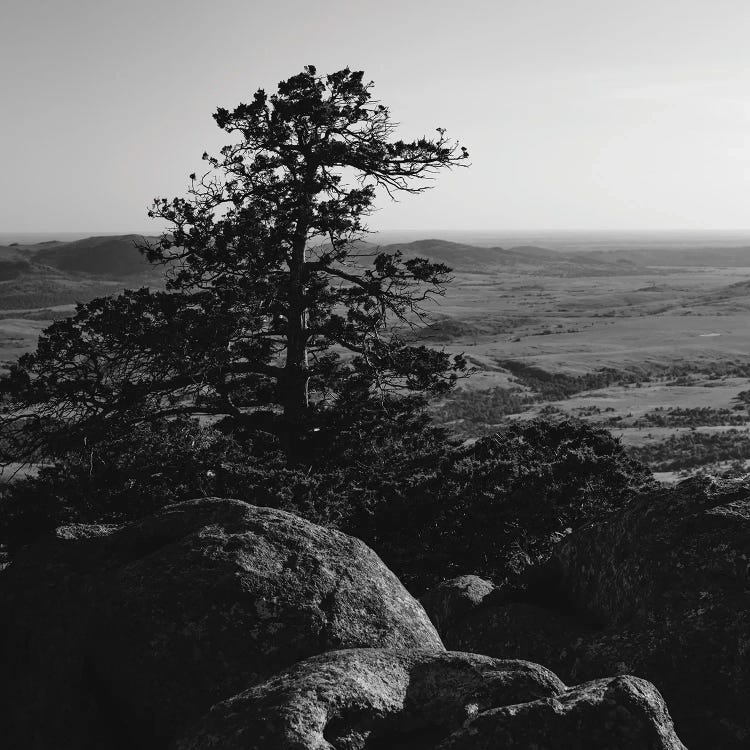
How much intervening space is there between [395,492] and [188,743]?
40.2 feet

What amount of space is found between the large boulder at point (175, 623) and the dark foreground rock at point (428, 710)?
3.05 feet

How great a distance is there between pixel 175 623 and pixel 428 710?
2.21 metres

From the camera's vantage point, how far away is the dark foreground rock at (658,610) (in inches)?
228

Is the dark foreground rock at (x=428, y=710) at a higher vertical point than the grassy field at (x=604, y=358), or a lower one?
higher

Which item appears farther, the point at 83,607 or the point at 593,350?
the point at 593,350

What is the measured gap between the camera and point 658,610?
669cm

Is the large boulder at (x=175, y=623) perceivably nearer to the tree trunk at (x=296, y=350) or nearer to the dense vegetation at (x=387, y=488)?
the dense vegetation at (x=387, y=488)

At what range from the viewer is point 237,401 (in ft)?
71.8

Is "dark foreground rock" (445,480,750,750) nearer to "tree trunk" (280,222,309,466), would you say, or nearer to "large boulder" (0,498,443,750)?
"large boulder" (0,498,443,750)

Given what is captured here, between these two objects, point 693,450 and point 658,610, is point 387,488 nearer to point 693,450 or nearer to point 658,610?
point 658,610

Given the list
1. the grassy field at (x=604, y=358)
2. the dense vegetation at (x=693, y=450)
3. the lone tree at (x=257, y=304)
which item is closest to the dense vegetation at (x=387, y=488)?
the lone tree at (x=257, y=304)

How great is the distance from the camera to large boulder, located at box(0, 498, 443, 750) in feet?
18.2

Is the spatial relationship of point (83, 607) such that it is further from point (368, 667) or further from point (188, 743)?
point (368, 667)

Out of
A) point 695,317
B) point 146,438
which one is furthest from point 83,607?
point 695,317
